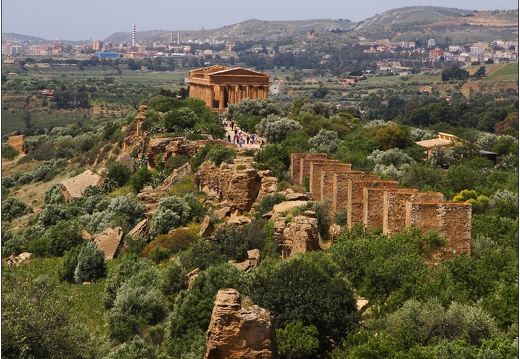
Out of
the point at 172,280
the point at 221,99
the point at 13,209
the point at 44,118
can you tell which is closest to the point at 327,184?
the point at 172,280

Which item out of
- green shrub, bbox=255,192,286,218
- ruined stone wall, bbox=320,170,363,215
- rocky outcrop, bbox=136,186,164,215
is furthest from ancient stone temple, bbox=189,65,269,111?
ruined stone wall, bbox=320,170,363,215

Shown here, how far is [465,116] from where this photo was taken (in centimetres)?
8312

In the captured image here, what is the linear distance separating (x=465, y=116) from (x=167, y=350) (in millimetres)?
68241

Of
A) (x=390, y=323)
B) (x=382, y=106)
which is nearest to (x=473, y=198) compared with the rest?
(x=390, y=323)

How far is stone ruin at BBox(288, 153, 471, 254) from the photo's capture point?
20453 millimetres

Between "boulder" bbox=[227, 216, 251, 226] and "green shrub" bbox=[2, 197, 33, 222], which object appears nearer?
"boulder" bbox=[227, 216, 251, 226]

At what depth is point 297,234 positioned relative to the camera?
21.9 m

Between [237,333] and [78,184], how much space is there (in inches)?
1122

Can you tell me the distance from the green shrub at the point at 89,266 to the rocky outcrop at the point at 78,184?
43.8 feet

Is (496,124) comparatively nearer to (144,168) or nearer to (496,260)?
(144,168)

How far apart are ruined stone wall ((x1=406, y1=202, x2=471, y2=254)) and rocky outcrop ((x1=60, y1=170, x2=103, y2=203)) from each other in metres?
21.4

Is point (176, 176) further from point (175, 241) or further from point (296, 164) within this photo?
point (175, 241)

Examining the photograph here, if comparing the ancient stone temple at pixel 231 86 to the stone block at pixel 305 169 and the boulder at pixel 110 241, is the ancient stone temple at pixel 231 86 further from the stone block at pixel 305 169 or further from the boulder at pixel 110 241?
the boulder at pixel 110 241

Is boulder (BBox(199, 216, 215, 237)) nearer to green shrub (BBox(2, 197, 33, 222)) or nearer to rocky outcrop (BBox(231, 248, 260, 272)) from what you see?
rocky outcrop (BBox(231, 248, 260, 272))
